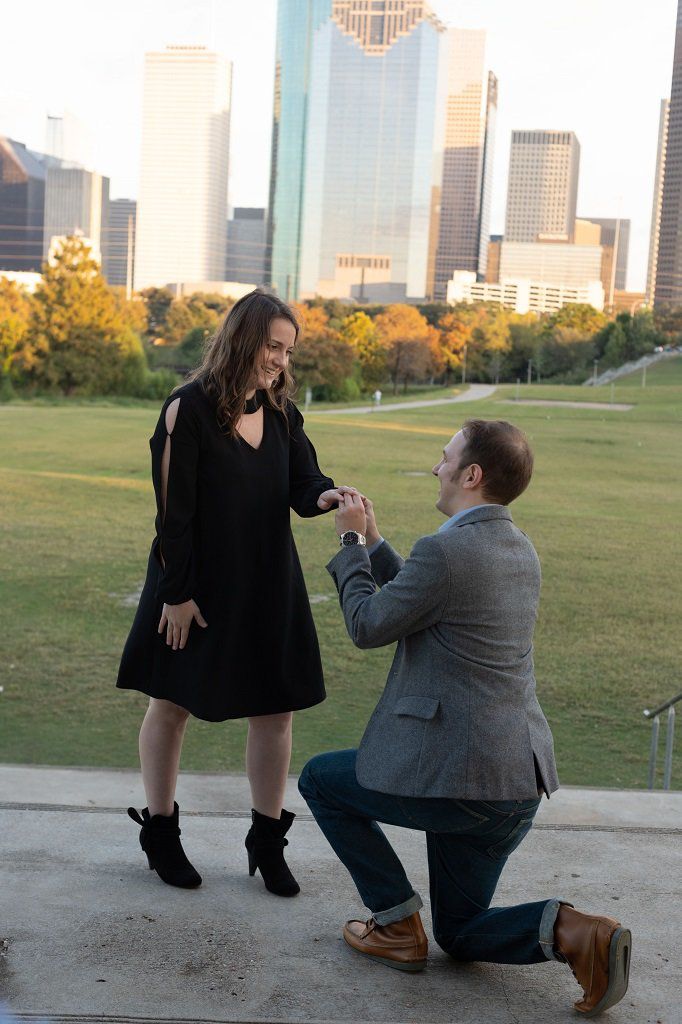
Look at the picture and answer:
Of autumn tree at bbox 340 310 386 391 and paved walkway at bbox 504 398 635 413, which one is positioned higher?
autumn tree at bbox 340 310 386 391

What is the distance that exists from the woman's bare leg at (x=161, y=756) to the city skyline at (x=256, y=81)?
97.0m

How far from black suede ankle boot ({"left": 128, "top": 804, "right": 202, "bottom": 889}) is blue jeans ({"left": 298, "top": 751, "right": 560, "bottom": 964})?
38 cm

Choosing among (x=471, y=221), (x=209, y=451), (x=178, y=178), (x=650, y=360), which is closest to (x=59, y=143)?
(x=178, y=178)

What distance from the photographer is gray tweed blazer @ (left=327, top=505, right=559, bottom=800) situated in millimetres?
1794

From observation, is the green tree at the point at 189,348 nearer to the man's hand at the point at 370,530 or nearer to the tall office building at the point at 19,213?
the man's hand at the point at 370,530

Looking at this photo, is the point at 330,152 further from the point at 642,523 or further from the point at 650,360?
the point at 642,523

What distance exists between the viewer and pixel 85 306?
43.8m

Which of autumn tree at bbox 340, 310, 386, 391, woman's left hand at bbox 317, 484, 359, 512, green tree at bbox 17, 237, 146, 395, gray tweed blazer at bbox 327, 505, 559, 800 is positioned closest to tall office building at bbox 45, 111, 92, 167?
autumn tree at bbox 340, 310, 386, 391

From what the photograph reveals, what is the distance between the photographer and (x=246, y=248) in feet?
470

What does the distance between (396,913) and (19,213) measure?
136 m

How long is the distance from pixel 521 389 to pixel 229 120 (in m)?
111

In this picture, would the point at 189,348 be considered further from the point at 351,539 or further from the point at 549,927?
the point at 549,927

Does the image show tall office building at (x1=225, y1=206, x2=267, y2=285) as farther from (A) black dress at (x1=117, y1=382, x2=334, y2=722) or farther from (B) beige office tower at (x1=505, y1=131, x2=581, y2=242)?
(A) black dress at (x1=117, y1=382, x2=334, y2=722)

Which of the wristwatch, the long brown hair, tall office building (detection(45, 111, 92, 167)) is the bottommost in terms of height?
the wristwatch
